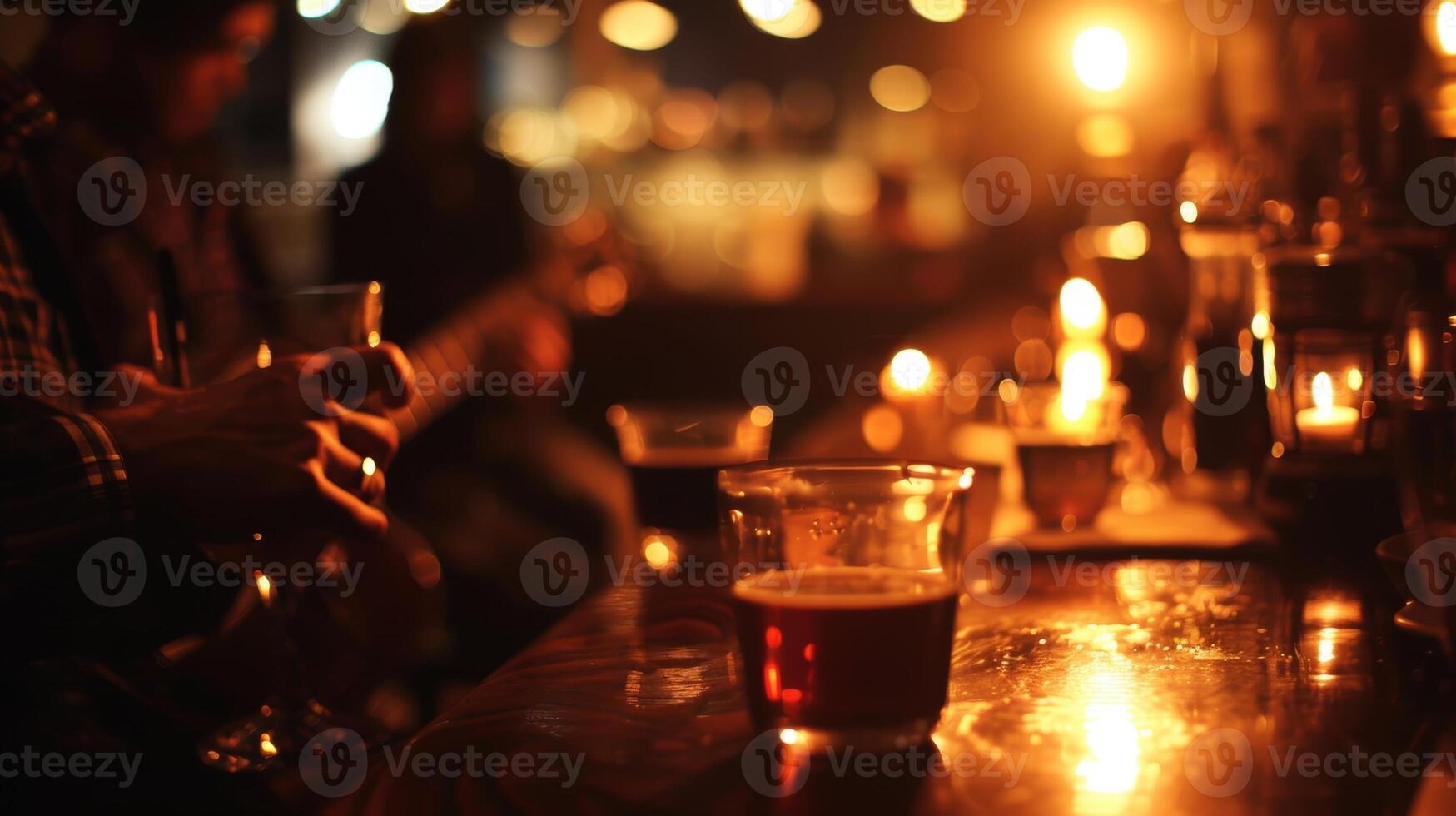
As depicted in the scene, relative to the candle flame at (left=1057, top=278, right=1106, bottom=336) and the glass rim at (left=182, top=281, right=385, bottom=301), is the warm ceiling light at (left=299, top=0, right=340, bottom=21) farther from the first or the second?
the glass rim at (left=182, top=281, right=385, bottom=301)

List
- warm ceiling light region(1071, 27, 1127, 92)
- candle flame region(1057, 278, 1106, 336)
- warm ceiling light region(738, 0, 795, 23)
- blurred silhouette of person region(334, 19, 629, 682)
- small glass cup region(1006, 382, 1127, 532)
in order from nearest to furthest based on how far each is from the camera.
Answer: small glass cup region(1006, 382, 1127, 532), candle flame region(1057, 278, 1106, 336), warm ceiling light region(1071, 27, 1127, 92), blurred silhouette of person region(334, 19, 629, 682), warm ceiling light region(738, 0, 795, 23)

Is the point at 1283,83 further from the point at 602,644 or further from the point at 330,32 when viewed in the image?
the point at 330,32

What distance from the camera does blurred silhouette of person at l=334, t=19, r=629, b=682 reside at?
3283mm

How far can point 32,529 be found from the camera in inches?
43.2

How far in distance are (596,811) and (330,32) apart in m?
7.18

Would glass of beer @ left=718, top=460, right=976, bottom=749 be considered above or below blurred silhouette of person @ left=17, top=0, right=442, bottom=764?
below

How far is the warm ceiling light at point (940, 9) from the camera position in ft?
16.4

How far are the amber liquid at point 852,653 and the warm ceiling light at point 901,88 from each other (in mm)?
6606

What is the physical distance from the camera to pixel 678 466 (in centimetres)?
137

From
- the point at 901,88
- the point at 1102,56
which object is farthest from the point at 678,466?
the point at 901,88

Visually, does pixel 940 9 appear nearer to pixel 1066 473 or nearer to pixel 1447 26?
pixel 1447 26

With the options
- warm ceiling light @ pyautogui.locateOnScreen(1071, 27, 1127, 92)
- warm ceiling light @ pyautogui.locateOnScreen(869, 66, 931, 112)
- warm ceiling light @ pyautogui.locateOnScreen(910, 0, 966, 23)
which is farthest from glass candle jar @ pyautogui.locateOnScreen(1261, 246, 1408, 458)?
warm ceiling light @ pyautogui.locateOnScreen(869, 66, 931, 112)

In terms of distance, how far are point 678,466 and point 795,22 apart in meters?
5.00

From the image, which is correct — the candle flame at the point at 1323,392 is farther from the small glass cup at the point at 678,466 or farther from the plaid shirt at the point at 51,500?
the plaid shirt at the point at 51,500
